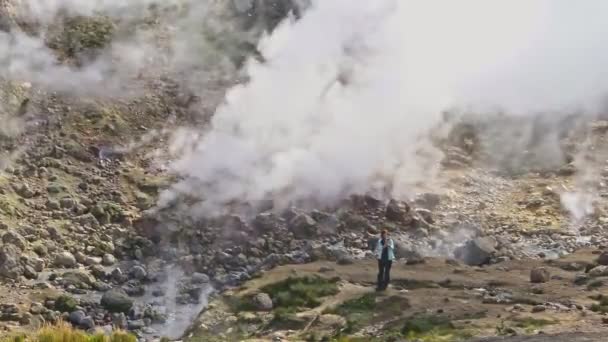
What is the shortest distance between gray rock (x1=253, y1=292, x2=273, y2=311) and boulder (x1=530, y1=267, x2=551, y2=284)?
3.77m

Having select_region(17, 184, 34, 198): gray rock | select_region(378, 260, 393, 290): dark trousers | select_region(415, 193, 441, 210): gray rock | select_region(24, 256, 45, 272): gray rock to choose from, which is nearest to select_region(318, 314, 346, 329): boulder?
select_region(378, 260, 393, 290): dark trousers

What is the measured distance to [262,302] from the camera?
436 inches

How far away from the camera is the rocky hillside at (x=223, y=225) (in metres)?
10.5

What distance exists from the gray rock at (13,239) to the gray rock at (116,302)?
1970 millimetres

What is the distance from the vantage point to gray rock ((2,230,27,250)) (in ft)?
41.4

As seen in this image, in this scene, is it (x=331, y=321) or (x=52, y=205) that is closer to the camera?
(x=331, y=321)

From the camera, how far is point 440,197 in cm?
1602

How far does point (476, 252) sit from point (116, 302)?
5943 mm

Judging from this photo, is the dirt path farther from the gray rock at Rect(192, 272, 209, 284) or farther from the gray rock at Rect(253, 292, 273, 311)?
the gray rock at Rect(192, 272, 209, 284)

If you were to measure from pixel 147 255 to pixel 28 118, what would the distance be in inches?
199

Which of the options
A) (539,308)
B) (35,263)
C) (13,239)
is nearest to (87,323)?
(35,263)

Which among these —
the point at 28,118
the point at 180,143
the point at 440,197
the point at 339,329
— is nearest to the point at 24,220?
the point at 28,118

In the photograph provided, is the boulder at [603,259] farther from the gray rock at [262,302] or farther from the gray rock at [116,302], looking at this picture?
the gray rock at [116,302]

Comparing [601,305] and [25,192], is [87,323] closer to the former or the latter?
[25,192]
